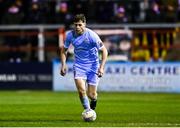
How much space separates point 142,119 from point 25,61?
14.5m

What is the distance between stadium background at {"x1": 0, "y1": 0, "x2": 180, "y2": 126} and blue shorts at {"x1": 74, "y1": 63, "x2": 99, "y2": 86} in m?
9.12

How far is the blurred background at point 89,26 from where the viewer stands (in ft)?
97.3

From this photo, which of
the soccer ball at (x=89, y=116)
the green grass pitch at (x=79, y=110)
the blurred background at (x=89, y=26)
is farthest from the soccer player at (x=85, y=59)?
the blurred background at (x=89, y=26)

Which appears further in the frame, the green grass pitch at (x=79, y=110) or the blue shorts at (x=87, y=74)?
the blue shorts at (x=87, y=74)

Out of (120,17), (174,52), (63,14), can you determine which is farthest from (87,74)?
(63,14)

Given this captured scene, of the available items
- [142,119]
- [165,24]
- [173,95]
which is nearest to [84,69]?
[142,119]

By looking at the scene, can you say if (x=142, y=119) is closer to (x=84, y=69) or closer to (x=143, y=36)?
(x=84, y=69)

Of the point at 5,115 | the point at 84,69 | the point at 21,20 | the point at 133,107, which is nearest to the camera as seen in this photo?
the point at 84,69

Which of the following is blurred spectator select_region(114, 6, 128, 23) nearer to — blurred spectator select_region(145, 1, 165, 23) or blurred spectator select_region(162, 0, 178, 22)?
blurred spectator select_region(145, 1, 165, 23)

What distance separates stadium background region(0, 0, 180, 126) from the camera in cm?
2848

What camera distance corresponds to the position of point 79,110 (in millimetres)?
19406

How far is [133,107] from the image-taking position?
2052cm

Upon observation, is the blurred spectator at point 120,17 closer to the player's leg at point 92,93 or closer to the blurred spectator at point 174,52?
the blurred spectator at point 174,52

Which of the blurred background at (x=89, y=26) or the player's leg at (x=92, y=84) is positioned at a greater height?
the player's leg at (x=92, y=84)
